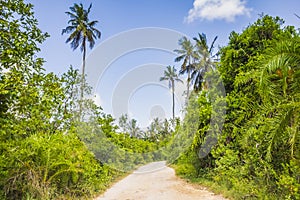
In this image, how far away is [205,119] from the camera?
35.7 feet

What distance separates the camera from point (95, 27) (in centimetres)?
2502

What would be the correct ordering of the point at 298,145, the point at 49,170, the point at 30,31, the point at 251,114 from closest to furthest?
the point at 298,145 < the point at 30,31 < the point at 49,170 < the point at 251,114

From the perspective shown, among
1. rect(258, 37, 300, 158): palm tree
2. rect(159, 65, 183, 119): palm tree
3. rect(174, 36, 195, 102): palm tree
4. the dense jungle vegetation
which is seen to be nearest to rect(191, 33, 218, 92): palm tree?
rect(174, 36, 195, 102): palm tree

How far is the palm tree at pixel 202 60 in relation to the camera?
27.0m

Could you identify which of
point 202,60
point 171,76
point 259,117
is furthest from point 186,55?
point 259,117

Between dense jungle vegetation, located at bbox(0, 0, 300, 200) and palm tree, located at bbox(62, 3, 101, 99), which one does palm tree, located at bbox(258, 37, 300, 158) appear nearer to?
dense jungle vegetation, located at bbox(0, 0, 300, 200)

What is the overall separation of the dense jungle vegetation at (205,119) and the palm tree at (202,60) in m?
16.3

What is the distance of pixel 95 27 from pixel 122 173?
1517 cm

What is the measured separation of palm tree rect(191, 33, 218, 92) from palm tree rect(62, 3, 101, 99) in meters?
11.4

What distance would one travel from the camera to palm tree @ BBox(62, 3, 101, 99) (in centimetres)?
2406

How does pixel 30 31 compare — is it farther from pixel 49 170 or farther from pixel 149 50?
pixel 149 50

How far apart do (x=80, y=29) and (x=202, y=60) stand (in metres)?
13.2

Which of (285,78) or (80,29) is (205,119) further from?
(80,29)

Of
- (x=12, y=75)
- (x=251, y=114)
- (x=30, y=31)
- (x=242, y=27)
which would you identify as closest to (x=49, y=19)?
(x=30, y=31)
